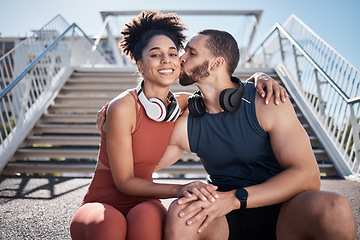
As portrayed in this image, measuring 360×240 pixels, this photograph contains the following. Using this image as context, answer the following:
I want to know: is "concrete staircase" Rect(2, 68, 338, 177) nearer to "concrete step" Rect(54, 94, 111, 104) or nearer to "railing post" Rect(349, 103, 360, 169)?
"concrete step" Rect(54, 94, 111, 104)

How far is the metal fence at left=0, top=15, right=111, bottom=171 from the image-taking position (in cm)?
464

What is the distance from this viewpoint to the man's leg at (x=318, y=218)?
3.92ft

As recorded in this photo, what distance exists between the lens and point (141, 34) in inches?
78.3

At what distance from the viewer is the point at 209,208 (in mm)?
1348

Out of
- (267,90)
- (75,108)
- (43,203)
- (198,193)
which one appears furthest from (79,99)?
(198,193)

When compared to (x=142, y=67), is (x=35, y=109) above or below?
below

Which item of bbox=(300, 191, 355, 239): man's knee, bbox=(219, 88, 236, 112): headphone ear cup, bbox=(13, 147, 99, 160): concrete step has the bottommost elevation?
bbox=(13, 147, 99, 160): concrete step

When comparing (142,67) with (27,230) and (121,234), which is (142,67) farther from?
(27,230)

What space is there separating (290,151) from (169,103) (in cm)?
81

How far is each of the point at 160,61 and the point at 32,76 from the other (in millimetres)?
4530

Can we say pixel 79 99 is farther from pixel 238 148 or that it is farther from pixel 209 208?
pixel 209 208

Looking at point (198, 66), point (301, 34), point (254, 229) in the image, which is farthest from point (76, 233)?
point (301, 34)

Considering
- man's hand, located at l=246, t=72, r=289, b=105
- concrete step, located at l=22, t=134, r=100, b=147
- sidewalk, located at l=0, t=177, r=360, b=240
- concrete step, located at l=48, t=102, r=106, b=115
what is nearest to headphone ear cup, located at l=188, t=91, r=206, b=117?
man's hand, located at l=246, t=72, r=289, b=105

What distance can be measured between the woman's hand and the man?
0.02 meters
